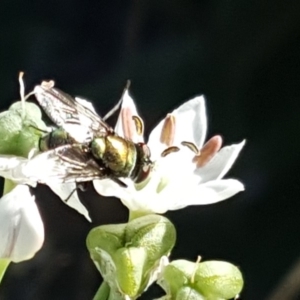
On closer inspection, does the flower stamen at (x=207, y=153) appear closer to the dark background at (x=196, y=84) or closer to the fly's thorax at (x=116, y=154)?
the fly's thorax at (x=116, y=154)

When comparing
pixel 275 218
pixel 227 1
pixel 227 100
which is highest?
pixel 227 1

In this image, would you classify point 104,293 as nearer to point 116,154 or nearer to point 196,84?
point 116,154

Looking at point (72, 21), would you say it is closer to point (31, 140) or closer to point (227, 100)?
point (227, 100)

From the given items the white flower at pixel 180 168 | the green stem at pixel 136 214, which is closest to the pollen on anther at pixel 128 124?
the white flower at pixel 180 168

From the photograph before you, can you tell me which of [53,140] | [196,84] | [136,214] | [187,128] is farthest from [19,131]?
[196,84]

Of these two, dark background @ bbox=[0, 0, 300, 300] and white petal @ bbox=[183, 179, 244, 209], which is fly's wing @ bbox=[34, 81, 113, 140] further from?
dark background @ bbox=[0, 0, 300, 300]

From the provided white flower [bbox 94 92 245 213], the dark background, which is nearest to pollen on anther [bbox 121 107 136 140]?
white flower [bbox 94 92 245 213]

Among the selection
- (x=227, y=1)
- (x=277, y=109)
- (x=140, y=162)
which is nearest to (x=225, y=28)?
(x=227, y=1)
